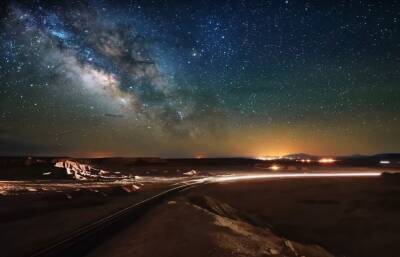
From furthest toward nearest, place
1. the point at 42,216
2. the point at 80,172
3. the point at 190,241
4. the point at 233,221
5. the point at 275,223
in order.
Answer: the point at 80,172 → the point at 275,223 → the point at 233,221 → the point at 42,216 → the point at 190,241

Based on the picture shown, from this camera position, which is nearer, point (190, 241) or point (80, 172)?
point (190, 241)

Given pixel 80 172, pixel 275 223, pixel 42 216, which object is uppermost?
pixel 80 172

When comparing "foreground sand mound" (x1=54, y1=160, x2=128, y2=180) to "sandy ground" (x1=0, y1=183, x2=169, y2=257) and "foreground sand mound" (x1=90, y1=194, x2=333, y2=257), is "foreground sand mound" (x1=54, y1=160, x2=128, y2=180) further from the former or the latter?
"foreground sand mound" (x1=90, y1=194, x2=333, y2=257)

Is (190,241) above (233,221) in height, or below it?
above

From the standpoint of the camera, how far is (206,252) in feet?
50.1

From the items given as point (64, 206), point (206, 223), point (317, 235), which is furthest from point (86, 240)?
point (317, 235)

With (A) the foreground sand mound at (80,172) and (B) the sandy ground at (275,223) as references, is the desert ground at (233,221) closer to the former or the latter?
(B) the sandy ground at (275,223)

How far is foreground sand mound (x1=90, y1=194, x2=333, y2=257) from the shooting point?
15.2 meters

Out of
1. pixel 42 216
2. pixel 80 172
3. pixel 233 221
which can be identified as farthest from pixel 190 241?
pixel 80 172

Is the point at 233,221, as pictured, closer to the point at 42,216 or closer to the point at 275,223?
the point at 275,223

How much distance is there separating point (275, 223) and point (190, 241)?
17.8 meters

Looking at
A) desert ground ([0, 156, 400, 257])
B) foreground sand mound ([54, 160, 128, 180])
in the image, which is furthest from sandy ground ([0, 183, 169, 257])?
foreground sand mound ([54, 160, 128, 180])

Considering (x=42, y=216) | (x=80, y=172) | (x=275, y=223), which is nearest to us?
(x=42, y=216)

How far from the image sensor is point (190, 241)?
673 inches
